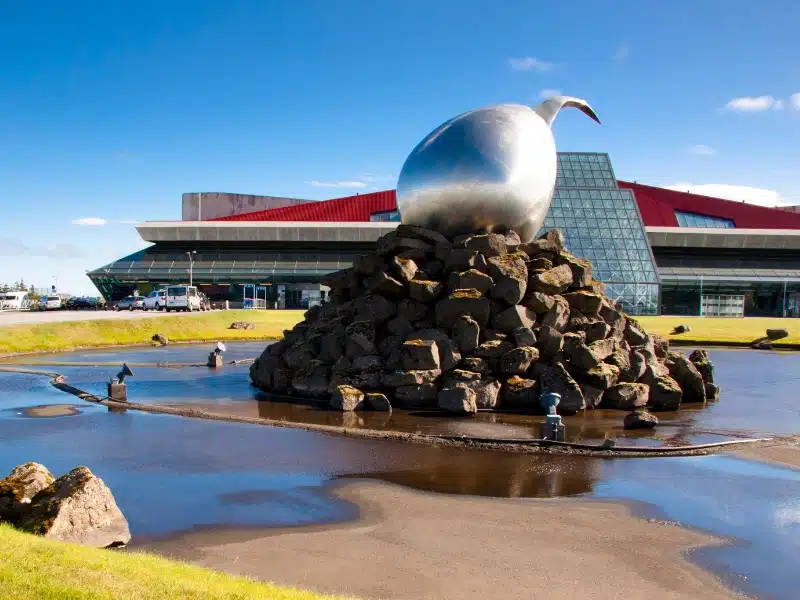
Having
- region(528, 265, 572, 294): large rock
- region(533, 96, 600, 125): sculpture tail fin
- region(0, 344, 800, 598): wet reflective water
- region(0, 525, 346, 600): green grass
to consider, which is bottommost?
region(0, 344, 800, 598): wet reflective water

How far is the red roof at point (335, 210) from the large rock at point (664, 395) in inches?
2640

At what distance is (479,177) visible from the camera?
20.8m

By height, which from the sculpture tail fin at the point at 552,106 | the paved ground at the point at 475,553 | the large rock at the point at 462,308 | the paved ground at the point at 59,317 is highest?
the sculpture tail fin at the point at 552,106

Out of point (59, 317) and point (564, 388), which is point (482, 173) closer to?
point (564, 388)

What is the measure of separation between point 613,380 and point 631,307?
47750 millimetres

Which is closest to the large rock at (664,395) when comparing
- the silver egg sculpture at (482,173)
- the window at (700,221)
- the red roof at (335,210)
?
the silver egg sculpture at (482,173)

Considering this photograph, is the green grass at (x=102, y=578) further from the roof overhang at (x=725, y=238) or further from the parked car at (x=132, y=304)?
the roof overhang at (x=725, y=238)

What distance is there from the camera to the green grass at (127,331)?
1264 inches

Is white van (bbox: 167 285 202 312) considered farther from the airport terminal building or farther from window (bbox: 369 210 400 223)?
window (bbox: 369 210 400 223)

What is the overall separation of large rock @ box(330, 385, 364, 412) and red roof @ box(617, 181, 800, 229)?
73197mm

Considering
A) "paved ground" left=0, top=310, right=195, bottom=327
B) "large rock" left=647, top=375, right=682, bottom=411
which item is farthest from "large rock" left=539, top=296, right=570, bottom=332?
"paved ground" left=0, top=310, right=195, bottom=327

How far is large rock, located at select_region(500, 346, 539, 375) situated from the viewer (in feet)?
58.5

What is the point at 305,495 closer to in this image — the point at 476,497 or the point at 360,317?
the point at 476,497

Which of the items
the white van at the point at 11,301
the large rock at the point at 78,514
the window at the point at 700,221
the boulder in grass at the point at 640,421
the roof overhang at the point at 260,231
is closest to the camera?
the large rock at the point at 78,514
